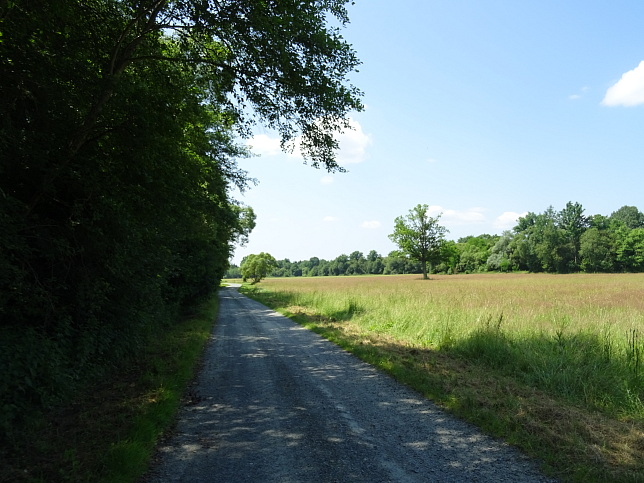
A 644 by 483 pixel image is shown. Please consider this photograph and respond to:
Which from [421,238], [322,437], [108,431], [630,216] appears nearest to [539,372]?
[322,437]

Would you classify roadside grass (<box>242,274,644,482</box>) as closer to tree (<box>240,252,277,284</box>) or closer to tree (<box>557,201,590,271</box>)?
tree (<box>240,252,277,284</box>)

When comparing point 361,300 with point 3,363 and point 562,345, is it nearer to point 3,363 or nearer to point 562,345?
point 562,345

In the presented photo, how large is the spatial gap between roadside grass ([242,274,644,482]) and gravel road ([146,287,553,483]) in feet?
1.54

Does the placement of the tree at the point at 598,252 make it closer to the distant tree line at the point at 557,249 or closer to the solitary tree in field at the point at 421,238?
the distant tree line at the point at 557,249

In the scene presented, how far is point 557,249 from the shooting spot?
7838 centimetres

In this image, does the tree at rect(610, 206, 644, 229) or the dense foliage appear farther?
the tree at rect(610, 206, 644, 229)

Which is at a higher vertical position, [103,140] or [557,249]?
[557,249]

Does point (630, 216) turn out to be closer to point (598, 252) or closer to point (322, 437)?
point (598, 252)

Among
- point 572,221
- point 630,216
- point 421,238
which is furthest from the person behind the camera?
point 630,216

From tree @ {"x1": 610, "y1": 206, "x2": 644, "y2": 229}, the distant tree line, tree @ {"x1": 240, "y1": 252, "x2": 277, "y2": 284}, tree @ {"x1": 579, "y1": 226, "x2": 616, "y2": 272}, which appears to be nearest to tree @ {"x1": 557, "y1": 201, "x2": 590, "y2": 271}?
the distant tree line

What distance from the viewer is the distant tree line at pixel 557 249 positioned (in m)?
71.2

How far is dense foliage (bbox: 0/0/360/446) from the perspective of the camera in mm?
4418

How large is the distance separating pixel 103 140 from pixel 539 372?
8889 millimetres

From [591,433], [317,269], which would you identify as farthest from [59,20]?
[317,269]
